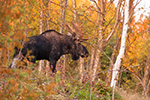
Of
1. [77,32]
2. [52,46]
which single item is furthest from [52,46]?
[77,32]

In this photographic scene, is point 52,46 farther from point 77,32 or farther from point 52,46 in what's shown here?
point 77,32

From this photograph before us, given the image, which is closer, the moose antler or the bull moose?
the bull moose

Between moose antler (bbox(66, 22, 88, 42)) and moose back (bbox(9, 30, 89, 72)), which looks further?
moose antler (bbox(66, 22, 88, 42))

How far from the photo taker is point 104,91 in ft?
26.8

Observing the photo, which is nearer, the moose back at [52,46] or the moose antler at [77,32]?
the moose back at [52,46]

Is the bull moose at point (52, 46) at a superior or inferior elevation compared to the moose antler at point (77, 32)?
inferior

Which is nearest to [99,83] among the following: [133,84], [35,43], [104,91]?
[104,91]

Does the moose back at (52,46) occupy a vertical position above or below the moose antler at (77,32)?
below

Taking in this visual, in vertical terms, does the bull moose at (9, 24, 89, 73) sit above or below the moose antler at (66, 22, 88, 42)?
below

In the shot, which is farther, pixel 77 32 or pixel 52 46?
pixel 77 32

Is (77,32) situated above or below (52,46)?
above

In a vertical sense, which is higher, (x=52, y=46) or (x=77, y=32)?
(x=77, y=32)

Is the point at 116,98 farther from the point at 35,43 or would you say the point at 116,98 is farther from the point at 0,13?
the point at 0,13

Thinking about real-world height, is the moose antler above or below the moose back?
above
